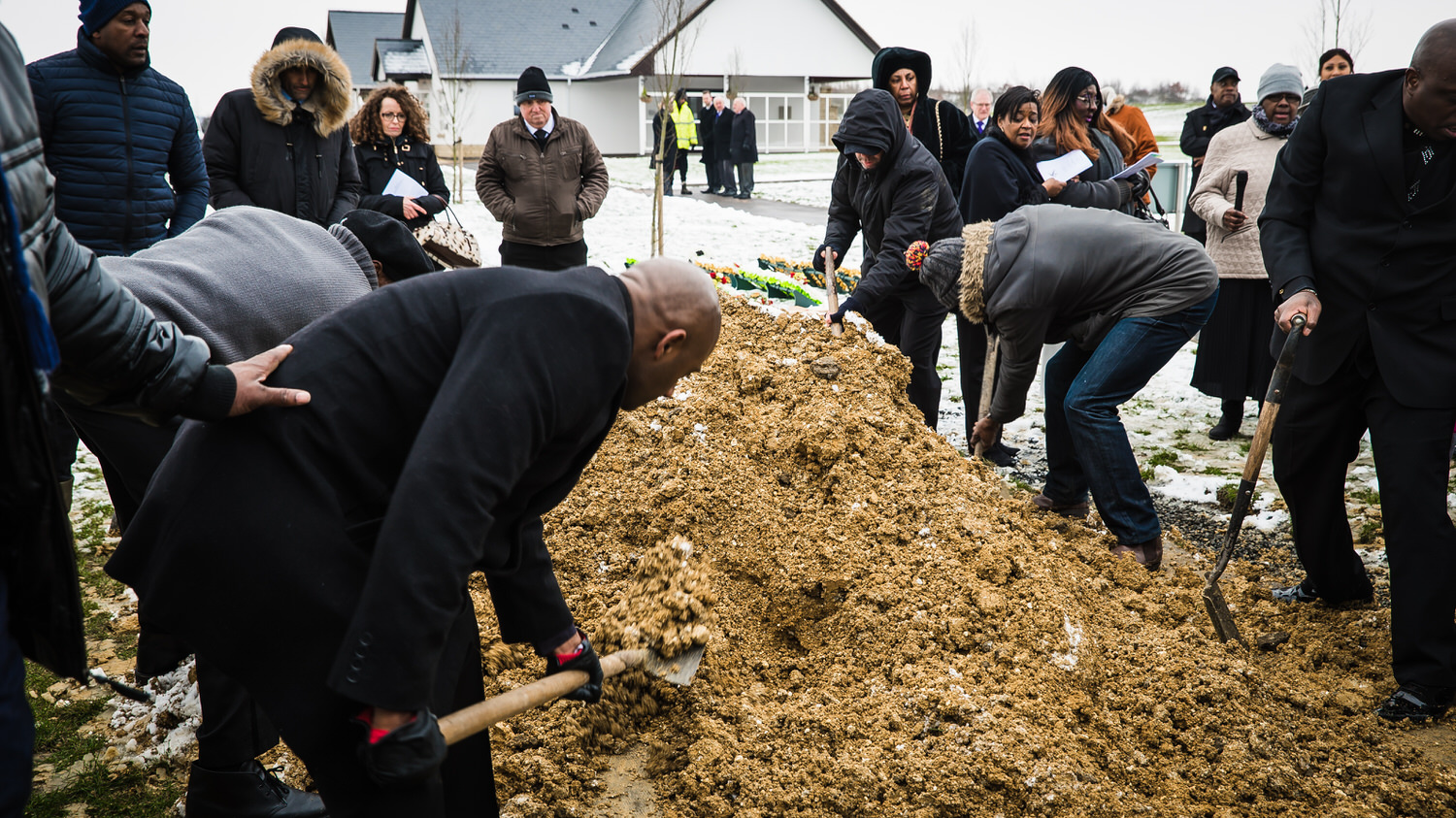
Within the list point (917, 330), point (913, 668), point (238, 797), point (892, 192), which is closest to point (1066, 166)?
point (892, 192)

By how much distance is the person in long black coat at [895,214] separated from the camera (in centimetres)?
476

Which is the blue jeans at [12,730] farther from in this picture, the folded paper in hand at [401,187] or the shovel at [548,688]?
the folded paper in hand at [401,187]

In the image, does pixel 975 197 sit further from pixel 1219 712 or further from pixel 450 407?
pixel 450 407

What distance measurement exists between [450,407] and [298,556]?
14.6 inches

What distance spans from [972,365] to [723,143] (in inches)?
516

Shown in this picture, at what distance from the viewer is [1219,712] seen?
8.93ft

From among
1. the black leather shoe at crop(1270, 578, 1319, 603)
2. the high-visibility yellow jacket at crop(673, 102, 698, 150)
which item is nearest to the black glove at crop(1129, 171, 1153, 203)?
the black leather shoe at crop(1270, 578, 1319, 603)

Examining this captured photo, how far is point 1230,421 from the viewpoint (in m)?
5.66

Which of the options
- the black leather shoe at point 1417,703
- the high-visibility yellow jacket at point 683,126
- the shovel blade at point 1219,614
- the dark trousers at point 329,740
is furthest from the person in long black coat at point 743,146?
the dark trousers at point 329,740

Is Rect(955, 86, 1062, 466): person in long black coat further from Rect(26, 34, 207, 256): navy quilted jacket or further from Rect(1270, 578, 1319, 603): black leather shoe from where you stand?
Rect(26, 34, 207, 256): navy quilted jacket

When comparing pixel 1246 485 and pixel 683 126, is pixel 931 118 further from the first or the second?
pixel 683 126

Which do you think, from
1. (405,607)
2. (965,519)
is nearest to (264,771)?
(405,607)

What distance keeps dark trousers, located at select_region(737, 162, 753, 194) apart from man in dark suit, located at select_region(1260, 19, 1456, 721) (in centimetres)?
1414

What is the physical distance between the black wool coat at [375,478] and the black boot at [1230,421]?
5029mm
